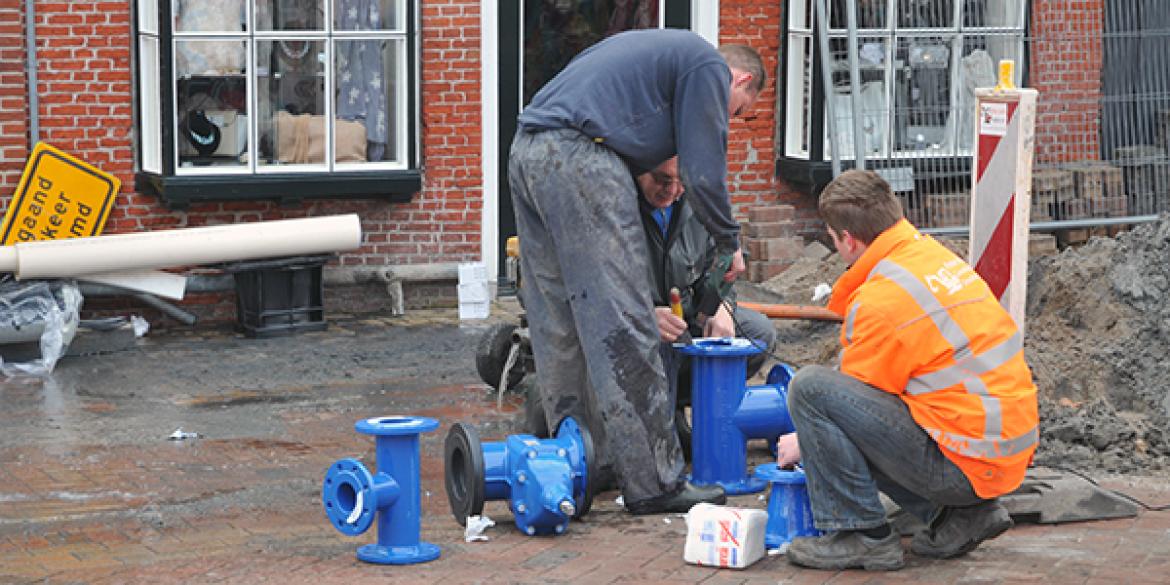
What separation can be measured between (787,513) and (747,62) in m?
1.84

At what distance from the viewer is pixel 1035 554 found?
242 inches

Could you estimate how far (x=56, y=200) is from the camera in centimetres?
1113

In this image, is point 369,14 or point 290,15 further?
point 369,14

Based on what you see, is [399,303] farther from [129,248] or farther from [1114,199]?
[1114,199]

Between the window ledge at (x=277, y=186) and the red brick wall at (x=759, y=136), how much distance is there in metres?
2.48

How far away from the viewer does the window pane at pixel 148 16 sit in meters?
11.2

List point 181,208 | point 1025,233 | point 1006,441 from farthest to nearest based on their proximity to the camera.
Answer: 1. point 181,208
2. point 1025,233
3. point 1006,441

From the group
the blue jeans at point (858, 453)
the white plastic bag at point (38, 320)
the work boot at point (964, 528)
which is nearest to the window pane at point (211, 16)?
the white plastic bag at point (38, 320)

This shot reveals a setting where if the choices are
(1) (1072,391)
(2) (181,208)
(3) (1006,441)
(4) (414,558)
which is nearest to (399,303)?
(2) (181,208)

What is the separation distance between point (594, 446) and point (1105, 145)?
255 inches

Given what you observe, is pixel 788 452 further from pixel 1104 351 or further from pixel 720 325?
pixel 1104 351

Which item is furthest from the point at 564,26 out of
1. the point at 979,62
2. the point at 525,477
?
the point at 525,477

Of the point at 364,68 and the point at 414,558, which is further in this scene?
the point at 364,68

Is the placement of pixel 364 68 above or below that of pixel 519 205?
above
